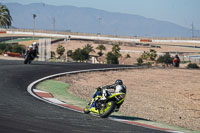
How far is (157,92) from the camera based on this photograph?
25594mm

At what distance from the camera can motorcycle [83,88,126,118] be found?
11867mm

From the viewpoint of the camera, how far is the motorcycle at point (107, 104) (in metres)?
11.9

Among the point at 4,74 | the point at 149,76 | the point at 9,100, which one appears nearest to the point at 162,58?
the point at 149,76

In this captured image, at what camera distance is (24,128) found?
8.20 m

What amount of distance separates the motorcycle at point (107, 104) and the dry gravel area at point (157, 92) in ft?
8.71

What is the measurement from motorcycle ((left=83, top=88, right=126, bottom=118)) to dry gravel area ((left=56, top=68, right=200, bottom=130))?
8.71ft

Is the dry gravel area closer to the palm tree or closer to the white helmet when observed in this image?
the white helmet

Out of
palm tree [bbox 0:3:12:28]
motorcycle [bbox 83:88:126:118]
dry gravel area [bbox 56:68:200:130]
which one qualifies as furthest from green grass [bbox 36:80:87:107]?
palm tree [bbox 0:3:12:28]

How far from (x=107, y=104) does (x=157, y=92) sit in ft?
45.8

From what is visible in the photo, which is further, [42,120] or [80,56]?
[80,56]

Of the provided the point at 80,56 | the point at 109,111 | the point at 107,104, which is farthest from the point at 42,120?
the point at 80,56

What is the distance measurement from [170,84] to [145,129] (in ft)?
67.1

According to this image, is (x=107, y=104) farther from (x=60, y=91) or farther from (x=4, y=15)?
(x=4, y=15)

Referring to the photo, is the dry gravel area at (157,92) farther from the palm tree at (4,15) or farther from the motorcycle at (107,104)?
the palm tree at (4,15)
